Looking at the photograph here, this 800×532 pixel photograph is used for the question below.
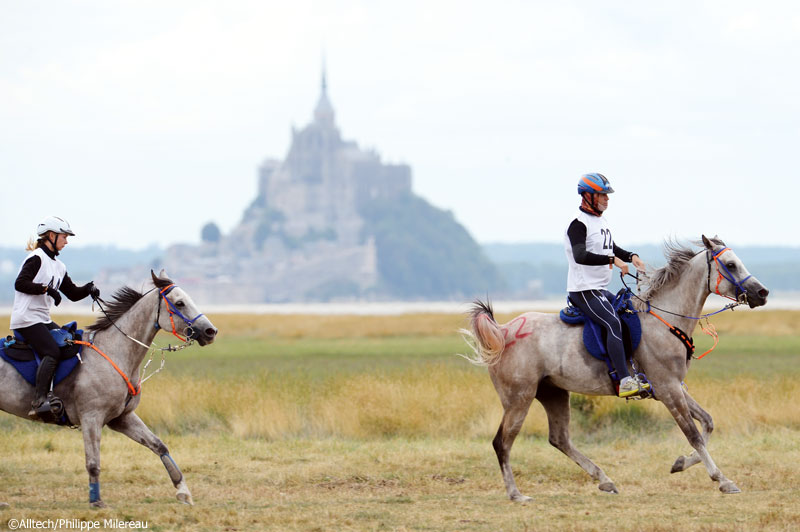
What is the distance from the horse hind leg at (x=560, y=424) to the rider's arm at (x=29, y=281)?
511 centimetres

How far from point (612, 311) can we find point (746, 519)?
2.35m

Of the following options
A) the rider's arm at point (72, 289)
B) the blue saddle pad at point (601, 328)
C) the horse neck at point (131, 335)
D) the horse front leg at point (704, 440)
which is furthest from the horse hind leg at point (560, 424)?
the rider's arm at point (72, 289)

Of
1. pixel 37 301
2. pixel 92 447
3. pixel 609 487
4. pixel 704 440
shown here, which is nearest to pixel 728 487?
pixel 704 440

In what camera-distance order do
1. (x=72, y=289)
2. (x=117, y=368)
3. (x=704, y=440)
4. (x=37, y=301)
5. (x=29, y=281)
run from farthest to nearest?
(x=704, y=440)
(x=72, y=289)
(x=117, y=368)
(x=37, y=301)
(x=29, y=281)

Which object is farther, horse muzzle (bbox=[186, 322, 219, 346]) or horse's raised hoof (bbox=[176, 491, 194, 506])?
horse's raised hoof (bbox=[176, 491, 194, 506])

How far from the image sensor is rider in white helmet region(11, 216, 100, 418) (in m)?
9.66

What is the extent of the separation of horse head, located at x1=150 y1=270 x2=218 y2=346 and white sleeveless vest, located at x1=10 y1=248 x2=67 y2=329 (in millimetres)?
907

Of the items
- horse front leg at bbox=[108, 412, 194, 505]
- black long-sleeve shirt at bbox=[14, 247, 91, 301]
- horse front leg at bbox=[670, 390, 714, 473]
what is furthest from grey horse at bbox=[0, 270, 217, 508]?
horse front leg at bbox=[670, 390, 714, 473]

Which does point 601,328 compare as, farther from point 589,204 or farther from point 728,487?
point 728,487

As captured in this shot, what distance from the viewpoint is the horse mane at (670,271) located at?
10.7m

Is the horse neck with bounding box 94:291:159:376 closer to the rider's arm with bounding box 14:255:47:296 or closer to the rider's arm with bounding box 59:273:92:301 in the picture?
the rider's arm with bounding box 59:273:92:301

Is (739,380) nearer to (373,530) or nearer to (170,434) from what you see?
(170,434)

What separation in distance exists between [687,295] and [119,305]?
5.64 m

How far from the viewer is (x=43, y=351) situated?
Result: 31.9 ft
